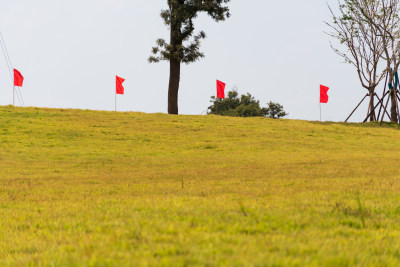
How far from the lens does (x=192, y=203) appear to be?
8.27 metres

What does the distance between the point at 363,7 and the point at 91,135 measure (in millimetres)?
31691

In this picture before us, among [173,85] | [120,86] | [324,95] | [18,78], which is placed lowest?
[324,95]

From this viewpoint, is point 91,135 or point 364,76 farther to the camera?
point 364,76

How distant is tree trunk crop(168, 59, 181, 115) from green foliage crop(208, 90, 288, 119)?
24.8 meters

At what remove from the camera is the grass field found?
4.73 m

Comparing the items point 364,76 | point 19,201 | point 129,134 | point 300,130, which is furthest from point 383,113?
point 19,201

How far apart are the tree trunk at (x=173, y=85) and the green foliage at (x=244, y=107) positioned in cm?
2480

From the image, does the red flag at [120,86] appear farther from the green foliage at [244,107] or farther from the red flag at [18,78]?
the green foliage at [244,107]

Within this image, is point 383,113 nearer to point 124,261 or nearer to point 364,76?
point 364,76

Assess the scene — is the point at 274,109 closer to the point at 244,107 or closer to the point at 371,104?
the point at 244,107

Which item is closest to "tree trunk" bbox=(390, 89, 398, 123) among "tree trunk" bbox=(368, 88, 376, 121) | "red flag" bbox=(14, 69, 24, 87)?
"tree trunk" bbox=(368, 88, 376, 121)

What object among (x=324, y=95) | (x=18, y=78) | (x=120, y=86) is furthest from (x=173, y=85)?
(x=324, y=95)

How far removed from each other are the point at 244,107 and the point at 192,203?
59464 millimetres

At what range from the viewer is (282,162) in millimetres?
18141
